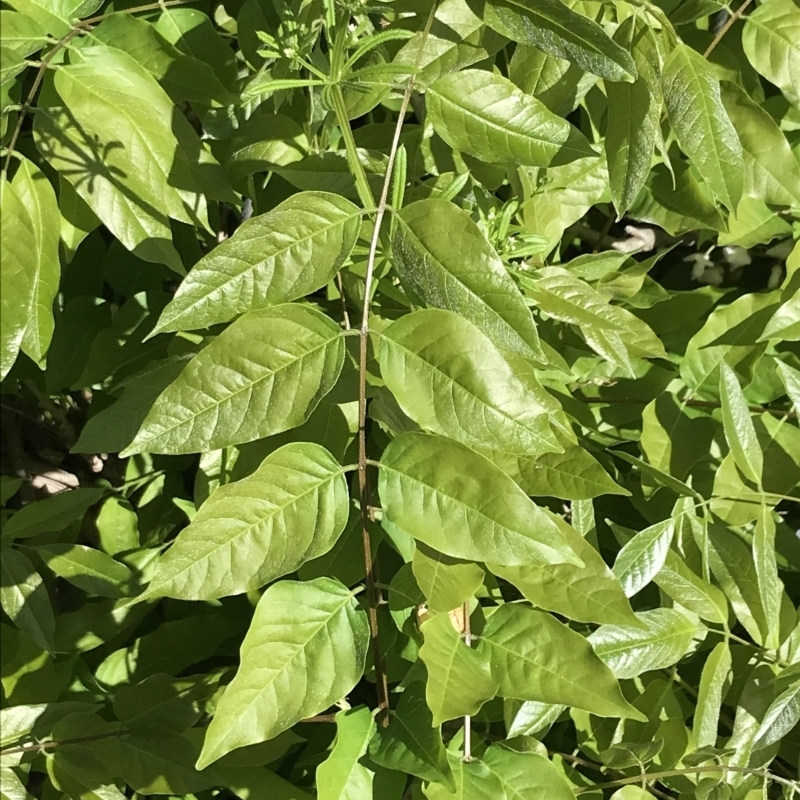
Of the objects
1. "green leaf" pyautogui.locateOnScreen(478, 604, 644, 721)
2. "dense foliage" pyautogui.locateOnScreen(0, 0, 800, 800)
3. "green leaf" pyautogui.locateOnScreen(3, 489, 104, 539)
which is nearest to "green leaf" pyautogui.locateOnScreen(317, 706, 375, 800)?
"dense foliage" pyautogui.locateOnScreen(0, 0, 800, 800)

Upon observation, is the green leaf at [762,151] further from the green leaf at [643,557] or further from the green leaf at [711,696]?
the green leaf at [711,696]

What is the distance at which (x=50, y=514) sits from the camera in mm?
929

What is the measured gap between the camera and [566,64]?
2.39 ft

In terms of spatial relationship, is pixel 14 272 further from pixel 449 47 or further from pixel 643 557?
pixel 643 557

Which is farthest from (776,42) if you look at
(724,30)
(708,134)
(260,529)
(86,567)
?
(86,567)

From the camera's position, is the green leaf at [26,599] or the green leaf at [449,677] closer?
the green leaf at [449,677]

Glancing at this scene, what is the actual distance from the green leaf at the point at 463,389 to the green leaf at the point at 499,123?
7.9 inches

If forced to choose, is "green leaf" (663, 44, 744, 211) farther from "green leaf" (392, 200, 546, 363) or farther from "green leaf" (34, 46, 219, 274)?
"green leaf" (34, 46, 219, 274)

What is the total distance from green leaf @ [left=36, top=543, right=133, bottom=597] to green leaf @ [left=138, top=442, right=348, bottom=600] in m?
0.44

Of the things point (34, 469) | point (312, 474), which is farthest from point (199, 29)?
point (34, 469)

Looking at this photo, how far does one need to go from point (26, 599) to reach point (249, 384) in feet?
1.71

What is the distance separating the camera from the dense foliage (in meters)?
0.54

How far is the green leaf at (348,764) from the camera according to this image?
609 millimetres

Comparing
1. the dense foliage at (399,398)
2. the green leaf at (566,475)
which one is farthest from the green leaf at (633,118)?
the green leaf at (566,475)
